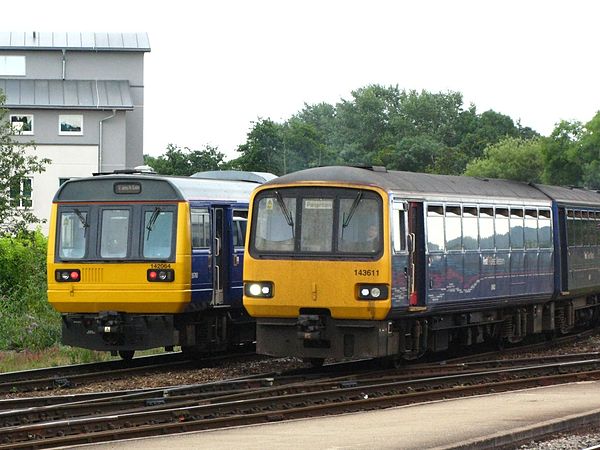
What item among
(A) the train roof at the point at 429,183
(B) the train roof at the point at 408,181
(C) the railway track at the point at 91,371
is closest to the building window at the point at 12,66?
(A) the train roof at the point at 429,183

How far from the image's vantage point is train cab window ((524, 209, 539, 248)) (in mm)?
23062

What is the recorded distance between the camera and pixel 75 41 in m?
64.9

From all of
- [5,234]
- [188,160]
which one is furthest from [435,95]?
[5,234]

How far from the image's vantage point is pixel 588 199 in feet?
90.9

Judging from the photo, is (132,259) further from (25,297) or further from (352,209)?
(25,297)

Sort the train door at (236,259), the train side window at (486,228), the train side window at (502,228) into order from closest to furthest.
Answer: the train door at (236,259), the train side window at (486,228), the train side window at (502,228)

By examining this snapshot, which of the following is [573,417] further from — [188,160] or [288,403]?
[188,160]

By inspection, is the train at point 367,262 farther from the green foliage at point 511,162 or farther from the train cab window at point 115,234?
the green foliage at point 511,162

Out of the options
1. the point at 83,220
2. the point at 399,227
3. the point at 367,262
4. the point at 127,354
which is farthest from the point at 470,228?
the point at 83,220

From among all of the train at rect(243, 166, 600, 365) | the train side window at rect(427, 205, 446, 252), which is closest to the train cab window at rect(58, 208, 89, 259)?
the train at rect(243, 166, 600, 365)

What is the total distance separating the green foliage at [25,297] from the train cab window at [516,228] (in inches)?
339

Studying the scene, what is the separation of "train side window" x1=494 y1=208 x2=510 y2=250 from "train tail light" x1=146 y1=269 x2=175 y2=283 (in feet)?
18.2

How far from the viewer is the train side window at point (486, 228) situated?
2088cm

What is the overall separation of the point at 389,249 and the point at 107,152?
45.9 meters
